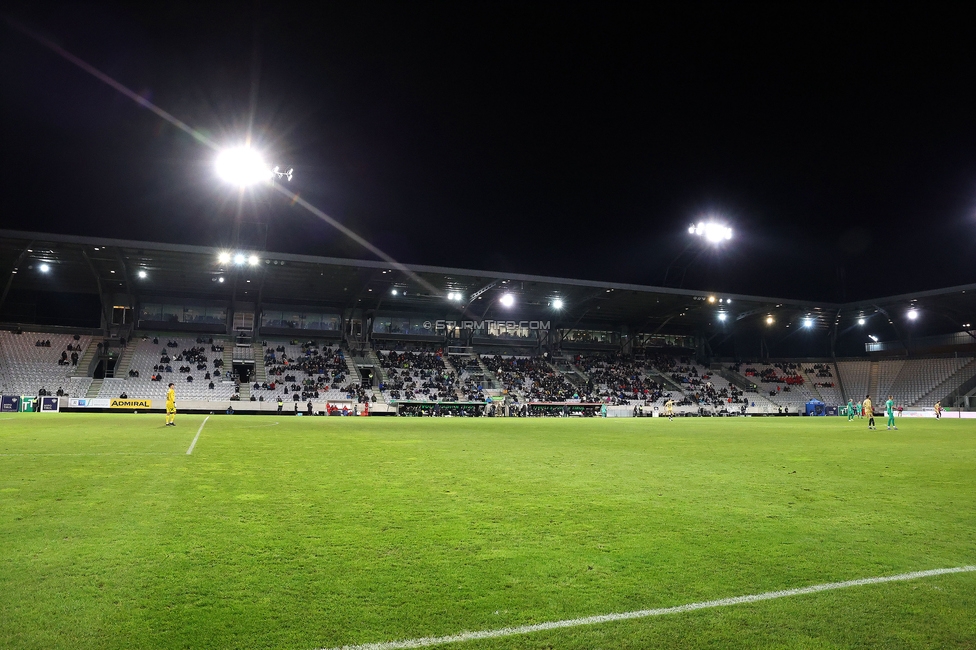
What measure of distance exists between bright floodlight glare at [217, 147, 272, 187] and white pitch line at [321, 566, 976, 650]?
37.8 metres

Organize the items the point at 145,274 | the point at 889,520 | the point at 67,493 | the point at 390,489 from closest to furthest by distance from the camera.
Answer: the point at 889,520
the point at 67,493
the point at 390,489
the point at 145,274

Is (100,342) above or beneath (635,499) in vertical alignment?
above

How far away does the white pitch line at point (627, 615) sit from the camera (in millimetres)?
3150

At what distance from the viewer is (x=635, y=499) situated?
25.2 feet

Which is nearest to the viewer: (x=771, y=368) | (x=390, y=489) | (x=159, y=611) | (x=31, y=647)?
(x=31, y=647)

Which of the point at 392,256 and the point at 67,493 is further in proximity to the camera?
the point at 392,256

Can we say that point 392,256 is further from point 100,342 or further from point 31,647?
point 31,647

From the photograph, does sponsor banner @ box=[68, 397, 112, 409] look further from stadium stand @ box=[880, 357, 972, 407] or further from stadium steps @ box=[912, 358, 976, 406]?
stadium steps @ box=[912, 358, 976, 406]

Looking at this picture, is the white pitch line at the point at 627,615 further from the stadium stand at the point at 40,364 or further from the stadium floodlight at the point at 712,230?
the stadium floodlight at the point at 712,230

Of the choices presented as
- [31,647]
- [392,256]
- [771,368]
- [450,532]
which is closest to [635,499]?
[450,532]

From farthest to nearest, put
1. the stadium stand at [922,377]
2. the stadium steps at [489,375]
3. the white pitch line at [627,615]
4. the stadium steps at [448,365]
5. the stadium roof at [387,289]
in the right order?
the stadium stand at [922,377], the stadium steps at [448,365], the stadium steps at [489,375], the stadium roof at [387,289], the white pitch line at [627,615]

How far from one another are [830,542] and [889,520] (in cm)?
167
